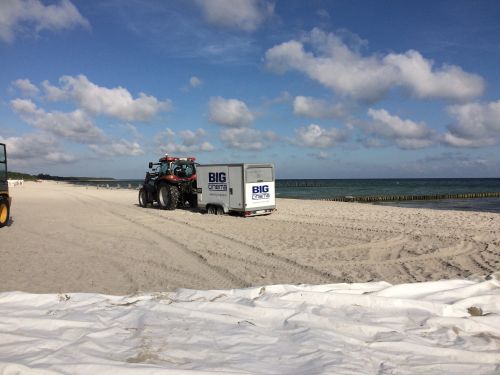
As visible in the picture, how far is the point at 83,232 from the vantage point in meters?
11.5

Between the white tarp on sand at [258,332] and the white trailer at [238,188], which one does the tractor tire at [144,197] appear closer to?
the white trailer at [238,188]

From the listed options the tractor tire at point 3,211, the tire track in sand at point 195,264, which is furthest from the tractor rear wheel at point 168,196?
the tractor tire at point 3,211

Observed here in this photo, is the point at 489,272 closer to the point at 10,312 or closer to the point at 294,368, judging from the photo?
the point at 294,368

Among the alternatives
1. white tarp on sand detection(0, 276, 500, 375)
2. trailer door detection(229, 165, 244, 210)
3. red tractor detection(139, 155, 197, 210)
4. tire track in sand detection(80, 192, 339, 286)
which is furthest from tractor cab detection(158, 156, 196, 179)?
white tarp on sand detection(0, 276, 500, 375)

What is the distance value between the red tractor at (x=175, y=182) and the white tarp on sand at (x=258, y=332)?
11899 millimetres

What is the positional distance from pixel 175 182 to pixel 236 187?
3.76 meters

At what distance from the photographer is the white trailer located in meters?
13.9

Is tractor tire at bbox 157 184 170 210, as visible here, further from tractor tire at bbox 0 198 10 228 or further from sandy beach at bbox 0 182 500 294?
tractor tire at bbox 0 198 10 228

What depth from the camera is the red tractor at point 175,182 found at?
654 inches

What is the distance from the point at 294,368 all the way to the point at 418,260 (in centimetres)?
556

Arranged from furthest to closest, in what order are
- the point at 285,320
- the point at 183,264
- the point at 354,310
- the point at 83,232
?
1. the point at 83,232
2. the point at 183,264
3. the point at 354,310
4. the point at 285,320

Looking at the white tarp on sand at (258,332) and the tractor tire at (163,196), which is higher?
the tractor tire at (163,196)

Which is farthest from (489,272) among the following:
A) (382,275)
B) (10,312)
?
(10,312)

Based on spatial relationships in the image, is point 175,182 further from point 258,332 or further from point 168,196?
point 258,332
